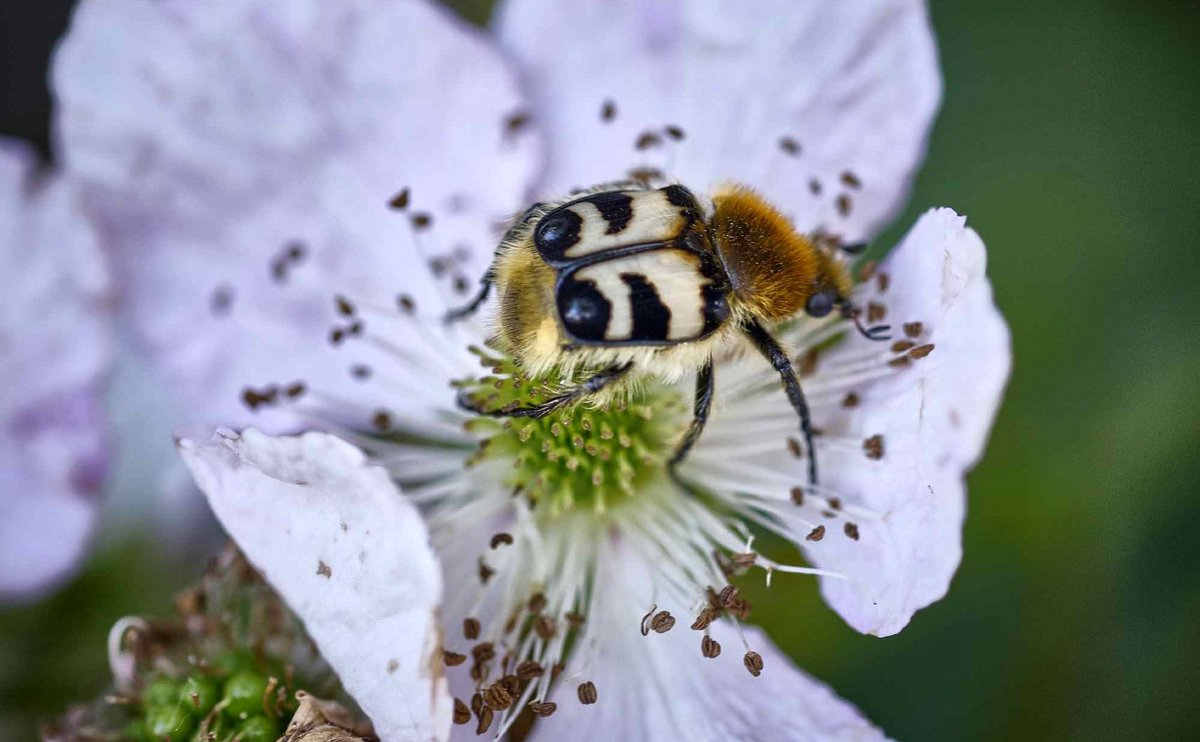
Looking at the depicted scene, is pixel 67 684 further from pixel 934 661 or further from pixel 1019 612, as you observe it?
pixel 1019 612

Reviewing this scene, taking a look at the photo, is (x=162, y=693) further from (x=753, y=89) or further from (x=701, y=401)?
(x=753, y=89)

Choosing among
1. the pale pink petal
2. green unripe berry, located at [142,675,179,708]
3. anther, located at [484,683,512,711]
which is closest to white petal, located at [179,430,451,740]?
anther, located at [484,683,512,711]

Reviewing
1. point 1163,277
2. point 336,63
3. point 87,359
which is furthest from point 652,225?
point 87,359

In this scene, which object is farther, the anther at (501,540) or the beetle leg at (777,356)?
the anther at (501,540)

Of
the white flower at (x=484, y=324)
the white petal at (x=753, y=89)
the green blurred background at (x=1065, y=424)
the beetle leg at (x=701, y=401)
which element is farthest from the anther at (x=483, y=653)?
the white petal at (x=753, y=89)

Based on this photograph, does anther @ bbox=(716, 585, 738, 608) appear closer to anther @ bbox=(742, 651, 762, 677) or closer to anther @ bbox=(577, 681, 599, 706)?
anther @ bbox=(742, 651, 762, 677)

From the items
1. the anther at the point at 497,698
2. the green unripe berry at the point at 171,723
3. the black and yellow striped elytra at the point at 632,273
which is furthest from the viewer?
the green unripe berry at the point at 171,723

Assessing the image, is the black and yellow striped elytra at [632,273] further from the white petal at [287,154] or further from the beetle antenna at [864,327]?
the white petal at [287,154]
